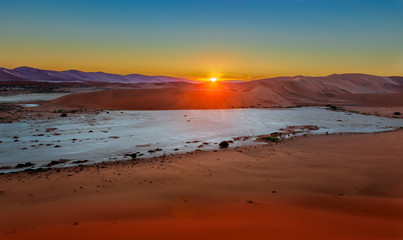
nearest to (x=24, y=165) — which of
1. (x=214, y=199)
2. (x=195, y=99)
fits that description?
(x=214, y=199)

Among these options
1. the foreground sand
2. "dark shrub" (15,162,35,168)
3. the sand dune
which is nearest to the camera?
the foreground sand

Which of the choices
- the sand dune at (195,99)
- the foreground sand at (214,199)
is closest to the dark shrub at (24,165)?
the foreground sand at (214,199)

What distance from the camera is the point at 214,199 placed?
14.3 ft

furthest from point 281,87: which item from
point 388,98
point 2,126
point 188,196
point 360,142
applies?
point 188,196

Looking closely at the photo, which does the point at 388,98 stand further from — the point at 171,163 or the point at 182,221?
the point at 182,221

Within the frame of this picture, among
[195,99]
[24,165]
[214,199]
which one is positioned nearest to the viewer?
[214,199]

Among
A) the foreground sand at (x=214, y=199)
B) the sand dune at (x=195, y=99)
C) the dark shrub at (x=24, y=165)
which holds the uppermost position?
the sand dune at (x=195, y=99)

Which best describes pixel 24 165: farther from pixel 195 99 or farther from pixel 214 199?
pixel 195 99

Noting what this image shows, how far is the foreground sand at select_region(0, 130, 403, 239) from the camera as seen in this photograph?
321 centimetres

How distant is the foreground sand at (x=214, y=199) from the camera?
3.21 metres

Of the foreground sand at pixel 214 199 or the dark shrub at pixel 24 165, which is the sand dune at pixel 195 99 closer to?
the dark shrub at pixel 24 165

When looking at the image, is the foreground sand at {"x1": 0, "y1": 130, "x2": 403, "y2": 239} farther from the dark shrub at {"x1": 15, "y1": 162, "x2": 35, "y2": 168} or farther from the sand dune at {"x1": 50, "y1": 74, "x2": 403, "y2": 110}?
the sand dune at {"x1": 50, "y1": 74, "x2": 403, "y2": 110}

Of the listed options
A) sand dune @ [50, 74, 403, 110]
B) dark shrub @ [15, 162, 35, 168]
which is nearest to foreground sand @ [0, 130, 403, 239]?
dark shrub @ [15, 162, 35, 168]

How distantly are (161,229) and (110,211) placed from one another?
1.07 metres
